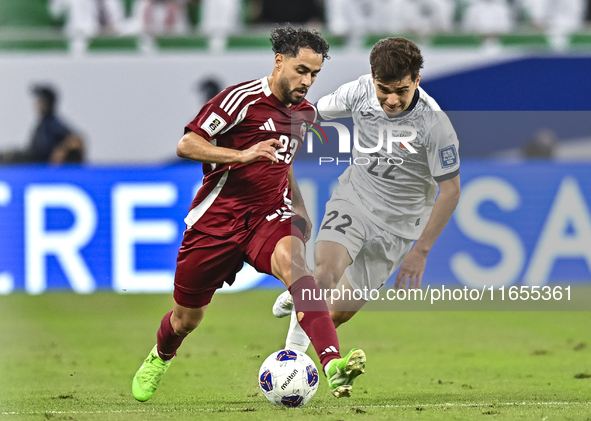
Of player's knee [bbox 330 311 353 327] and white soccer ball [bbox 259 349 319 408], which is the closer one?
white soccer ball [bbox 259 349 319 408]

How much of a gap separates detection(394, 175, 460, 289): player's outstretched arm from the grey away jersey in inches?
4.7

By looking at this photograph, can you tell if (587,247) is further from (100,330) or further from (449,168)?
(100,330)

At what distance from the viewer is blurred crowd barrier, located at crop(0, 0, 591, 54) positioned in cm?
1035

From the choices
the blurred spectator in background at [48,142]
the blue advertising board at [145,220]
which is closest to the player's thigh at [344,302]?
the blue advertising board at [145,220]

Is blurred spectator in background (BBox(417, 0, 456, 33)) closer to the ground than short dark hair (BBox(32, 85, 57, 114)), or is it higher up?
higher up

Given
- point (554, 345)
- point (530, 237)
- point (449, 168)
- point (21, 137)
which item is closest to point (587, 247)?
point (530, 237)

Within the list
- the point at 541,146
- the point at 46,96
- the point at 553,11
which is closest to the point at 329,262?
the point at 541,146

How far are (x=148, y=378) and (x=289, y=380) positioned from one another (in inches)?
43.0

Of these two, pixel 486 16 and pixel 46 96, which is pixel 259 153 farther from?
pixel 486 16

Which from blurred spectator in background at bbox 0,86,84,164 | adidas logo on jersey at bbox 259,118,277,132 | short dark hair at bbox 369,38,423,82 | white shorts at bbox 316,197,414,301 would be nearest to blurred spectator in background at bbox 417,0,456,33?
blurred spectator in background at bbox 0,86,84,164

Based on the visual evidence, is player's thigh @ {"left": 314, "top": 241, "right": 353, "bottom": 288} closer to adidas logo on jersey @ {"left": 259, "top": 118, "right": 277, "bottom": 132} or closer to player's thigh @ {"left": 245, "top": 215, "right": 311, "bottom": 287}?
player's thigh @ {"left": 245, "top": 215, "right": 311, "bottom": 287}

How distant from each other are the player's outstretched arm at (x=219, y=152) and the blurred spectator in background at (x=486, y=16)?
7495 millimetres

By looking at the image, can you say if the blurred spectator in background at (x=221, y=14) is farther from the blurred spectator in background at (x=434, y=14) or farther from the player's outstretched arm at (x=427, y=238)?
the player's outstretched arm at (x=427, y=238)

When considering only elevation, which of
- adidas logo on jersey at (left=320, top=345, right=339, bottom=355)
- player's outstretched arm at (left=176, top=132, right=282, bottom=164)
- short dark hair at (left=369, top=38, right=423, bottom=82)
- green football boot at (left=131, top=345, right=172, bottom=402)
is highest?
short dark hair at (left=369, top=38, right=423, bottom=82)
